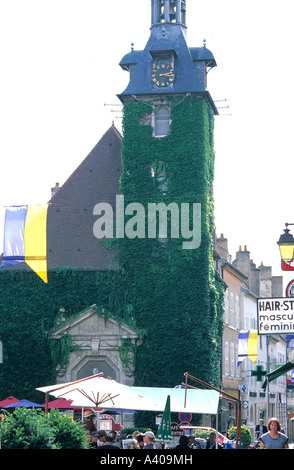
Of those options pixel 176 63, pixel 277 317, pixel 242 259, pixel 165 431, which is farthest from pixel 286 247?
pixel 242 259

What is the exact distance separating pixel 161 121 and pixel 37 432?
84.6 feet

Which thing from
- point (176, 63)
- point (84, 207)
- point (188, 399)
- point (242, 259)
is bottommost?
point (188, 399)

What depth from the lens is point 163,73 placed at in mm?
38250

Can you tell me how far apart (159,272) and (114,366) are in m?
4.38

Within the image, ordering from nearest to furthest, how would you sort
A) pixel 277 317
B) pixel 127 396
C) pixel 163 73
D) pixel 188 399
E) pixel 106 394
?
pixel 277 317 < pixel 127 396 < pixel 106 394 < pixel 188 399 < pixel 163 73

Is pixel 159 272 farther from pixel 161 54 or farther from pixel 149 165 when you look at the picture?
pixel 161 54

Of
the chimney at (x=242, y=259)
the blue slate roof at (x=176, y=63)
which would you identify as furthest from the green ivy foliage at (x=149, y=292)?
the chimney at (x=242, y=259)

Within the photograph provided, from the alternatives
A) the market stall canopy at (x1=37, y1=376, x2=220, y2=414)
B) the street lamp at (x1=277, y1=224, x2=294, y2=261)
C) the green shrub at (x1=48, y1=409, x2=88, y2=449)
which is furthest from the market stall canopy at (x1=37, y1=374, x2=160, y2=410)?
the street lamp at (x1=277, y1=224, x2=294, y2=261)

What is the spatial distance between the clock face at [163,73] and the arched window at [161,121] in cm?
117

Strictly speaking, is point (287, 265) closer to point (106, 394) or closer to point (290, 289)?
point (290, 289)

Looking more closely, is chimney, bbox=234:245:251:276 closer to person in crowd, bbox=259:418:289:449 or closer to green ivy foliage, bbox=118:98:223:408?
green ivy foliage, bbox=118:98:223:408

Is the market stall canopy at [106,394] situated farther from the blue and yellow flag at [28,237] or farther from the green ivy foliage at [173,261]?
the green ivy foliage at [173,261]
